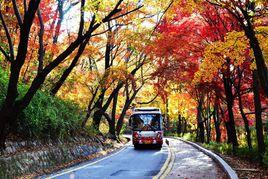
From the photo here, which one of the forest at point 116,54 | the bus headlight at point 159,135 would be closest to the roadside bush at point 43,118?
the forest at point 116,54

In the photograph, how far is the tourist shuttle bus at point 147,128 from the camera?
26438 mm

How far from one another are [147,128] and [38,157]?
14.3 metres

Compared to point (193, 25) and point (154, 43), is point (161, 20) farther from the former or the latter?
point (193, 25)

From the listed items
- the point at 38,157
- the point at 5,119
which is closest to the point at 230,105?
the point at 38,157

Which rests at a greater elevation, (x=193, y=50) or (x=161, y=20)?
(x=161, y=20)

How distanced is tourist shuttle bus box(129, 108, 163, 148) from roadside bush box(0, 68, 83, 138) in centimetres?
840

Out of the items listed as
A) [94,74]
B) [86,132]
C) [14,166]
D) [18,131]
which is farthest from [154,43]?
[14,166]

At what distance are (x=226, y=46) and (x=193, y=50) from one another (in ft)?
30.5

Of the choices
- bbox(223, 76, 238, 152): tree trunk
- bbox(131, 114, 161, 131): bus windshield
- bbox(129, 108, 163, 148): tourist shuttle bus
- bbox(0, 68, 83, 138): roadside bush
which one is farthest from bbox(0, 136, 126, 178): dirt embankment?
bbox(131, 114, 161, 131): bus windshield

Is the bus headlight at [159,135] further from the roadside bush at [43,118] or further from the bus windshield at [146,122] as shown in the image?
the roadside bush at [43,118]

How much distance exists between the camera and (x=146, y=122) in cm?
2702

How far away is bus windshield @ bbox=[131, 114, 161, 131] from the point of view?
2689cm

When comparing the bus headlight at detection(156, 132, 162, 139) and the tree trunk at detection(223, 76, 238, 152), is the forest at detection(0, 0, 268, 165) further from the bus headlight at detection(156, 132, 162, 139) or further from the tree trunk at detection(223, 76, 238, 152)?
the bus headlight at detection(156, 132, 162, 139)

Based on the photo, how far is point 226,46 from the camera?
1430 cm
